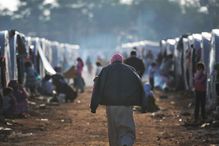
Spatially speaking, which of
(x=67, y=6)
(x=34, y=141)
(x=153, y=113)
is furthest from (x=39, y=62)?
(x=67, y=6)

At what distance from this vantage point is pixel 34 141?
11977 millimetres

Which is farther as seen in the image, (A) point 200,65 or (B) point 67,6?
(B) point 67,6

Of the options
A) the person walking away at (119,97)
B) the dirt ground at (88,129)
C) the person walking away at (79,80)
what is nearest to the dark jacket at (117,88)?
the person walking away at (119,97)

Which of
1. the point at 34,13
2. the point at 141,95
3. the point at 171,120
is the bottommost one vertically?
the point at 171,120

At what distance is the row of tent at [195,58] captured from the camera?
1666 centimetres

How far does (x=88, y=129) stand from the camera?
14.2 metres

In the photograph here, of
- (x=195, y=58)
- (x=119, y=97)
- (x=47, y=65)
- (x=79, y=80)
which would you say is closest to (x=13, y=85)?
(x=47, y=65)

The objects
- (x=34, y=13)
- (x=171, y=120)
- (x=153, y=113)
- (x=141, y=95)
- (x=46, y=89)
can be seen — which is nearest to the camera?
(x=141, y=95)

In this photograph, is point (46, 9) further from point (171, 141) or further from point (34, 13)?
point (171, 141)

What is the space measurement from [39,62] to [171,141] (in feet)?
46.4

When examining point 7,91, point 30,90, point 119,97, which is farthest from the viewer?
point 30,90

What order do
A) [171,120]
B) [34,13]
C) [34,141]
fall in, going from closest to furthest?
[34,141]
[171,120]
[34,13]

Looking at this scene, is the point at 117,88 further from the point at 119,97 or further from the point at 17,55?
the point at 17,55

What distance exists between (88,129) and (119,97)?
4.47 m
